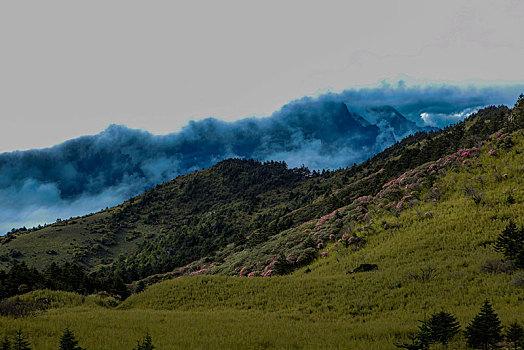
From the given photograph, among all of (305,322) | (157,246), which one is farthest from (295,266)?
(157,246)

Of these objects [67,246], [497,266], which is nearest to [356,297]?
[497,266]

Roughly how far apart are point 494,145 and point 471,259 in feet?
79.1

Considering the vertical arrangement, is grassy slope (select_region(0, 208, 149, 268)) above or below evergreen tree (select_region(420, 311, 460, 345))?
above

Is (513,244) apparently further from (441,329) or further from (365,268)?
(441,329)

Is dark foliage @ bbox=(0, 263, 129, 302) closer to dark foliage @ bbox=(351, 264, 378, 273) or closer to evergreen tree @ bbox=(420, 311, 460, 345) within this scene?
dark foliage @ bbox=(351, 264, 378, 273)

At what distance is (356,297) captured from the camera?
16.9m

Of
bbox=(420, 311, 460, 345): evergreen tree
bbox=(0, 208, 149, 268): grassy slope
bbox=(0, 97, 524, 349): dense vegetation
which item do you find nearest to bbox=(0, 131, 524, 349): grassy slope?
bbox=(0, 97, 524, 349): dense vegetation

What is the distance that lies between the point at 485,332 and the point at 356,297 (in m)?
8.72

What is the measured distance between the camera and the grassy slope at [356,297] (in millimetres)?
11758

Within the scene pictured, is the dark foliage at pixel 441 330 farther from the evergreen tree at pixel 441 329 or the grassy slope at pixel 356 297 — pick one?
the grassy slope at pixel 356 297

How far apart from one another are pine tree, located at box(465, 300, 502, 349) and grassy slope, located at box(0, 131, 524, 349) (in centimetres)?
58

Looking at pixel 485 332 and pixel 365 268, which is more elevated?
pixel 485 332

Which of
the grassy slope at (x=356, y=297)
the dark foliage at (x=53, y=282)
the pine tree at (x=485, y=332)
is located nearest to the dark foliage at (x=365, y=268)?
the grassy slope at (x=356, y=297)

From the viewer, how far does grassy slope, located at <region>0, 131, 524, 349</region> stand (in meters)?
11.8
